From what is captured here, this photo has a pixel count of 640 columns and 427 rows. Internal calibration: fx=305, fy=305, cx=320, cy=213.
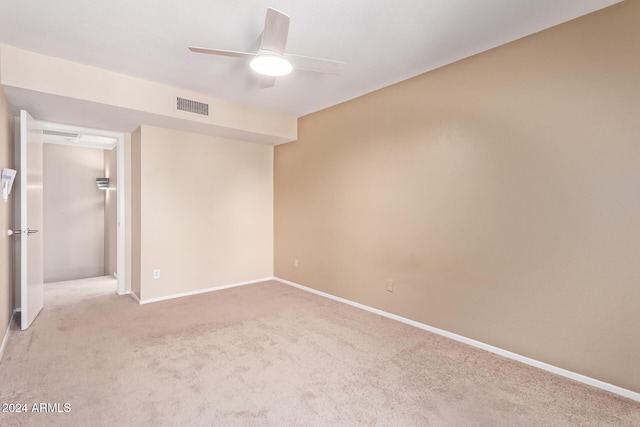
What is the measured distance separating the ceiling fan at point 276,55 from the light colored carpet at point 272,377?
2.25 meters

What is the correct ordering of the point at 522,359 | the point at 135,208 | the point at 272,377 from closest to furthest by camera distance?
the point at 272,377
the point at 522,359
the point at 135,208

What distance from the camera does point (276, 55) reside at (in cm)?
208

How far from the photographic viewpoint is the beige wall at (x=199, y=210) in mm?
3889

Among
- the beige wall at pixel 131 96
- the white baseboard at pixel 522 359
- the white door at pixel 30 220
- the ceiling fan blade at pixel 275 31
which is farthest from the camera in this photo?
the white door at pixel 30 220

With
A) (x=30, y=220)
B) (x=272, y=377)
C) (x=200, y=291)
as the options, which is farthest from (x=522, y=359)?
(x=30, y=220)

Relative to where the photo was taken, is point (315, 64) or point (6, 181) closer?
point (315, 64)

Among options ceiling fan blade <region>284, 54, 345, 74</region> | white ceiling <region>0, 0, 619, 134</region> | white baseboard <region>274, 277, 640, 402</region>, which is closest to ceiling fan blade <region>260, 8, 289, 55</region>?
ceiling fan blade <region>284, 54, 345, 74</region>

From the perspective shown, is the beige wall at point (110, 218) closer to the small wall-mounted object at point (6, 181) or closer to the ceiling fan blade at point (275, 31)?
the small wall-mounted object at point (6, 181)

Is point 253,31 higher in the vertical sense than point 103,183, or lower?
higher

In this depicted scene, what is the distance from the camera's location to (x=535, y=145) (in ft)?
7.72

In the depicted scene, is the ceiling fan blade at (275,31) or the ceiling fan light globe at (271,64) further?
the ceiling fan light globe at (271,64)

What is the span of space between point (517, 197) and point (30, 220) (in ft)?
15.3

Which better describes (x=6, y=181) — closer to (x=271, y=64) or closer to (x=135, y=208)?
(x=135, y=208)

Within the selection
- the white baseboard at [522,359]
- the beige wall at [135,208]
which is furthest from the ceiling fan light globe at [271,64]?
the white baseboard at [522,359]
